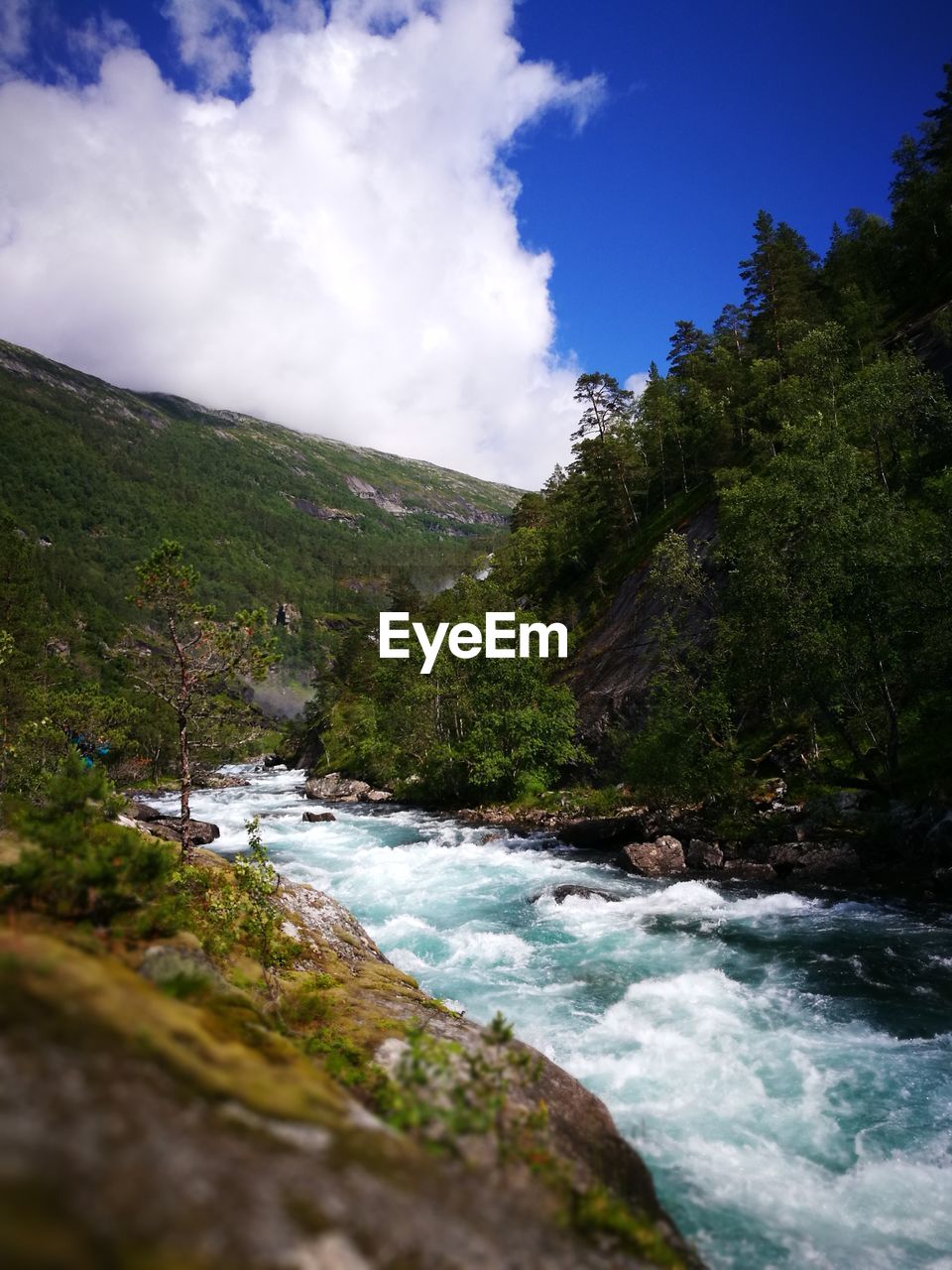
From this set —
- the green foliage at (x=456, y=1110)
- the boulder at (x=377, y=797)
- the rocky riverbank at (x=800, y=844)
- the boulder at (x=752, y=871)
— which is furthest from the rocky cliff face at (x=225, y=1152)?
the boulder at (x=377, y=797)

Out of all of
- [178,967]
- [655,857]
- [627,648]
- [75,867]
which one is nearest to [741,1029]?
[178,967]

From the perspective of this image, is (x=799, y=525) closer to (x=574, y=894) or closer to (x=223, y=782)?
(x=574, y=894)

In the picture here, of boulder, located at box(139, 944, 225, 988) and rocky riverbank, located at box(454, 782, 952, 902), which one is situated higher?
boulder, located at box(139, 944, 225, 988)

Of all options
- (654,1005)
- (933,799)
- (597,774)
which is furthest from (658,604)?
(654,1005)

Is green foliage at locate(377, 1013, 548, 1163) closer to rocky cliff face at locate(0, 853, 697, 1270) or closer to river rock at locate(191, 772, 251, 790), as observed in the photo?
rocky cliff face at locate(0, 853, 697, 1270)

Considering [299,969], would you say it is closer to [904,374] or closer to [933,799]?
[933,799]

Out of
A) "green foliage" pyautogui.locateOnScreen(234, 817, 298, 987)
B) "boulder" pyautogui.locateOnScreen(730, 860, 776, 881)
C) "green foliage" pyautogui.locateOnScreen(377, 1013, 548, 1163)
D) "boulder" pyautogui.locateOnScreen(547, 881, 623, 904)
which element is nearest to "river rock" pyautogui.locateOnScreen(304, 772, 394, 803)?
"boulder" pyautogui.locateOnScreen(547, 881, 623, 904)

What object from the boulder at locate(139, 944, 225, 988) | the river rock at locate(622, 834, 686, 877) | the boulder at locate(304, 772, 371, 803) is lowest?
the boulder at locate(304, 772, 371, 803)
